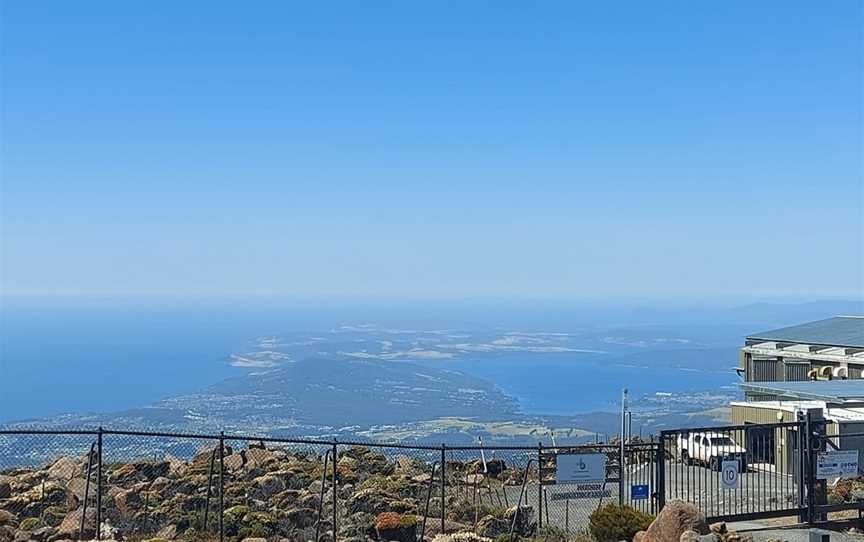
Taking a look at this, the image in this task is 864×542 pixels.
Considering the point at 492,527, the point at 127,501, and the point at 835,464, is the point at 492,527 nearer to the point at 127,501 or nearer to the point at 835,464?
the point at 127,501

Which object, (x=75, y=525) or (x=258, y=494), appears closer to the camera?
(x=75, y=525)

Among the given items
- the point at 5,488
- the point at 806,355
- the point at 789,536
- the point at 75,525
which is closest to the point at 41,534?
the point at 75,525

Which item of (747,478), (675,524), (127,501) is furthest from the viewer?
(747,478)

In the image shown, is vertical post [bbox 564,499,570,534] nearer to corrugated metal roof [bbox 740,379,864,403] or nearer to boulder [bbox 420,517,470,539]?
boulder [bbox 420,517,470,539]

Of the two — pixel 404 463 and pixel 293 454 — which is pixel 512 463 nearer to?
pixel 404 463

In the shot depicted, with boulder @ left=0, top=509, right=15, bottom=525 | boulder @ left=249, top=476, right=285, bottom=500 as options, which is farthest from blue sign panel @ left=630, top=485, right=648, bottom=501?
boulder @ left=0, top=509, right=15, bottom=525

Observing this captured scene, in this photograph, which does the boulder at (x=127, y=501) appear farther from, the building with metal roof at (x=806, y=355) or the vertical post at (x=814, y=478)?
the building with metal roof at (x=806, y=355)

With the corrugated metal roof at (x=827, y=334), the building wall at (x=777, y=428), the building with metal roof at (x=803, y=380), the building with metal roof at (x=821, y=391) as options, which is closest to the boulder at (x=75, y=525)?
the building wall at (x=777, y=428)
